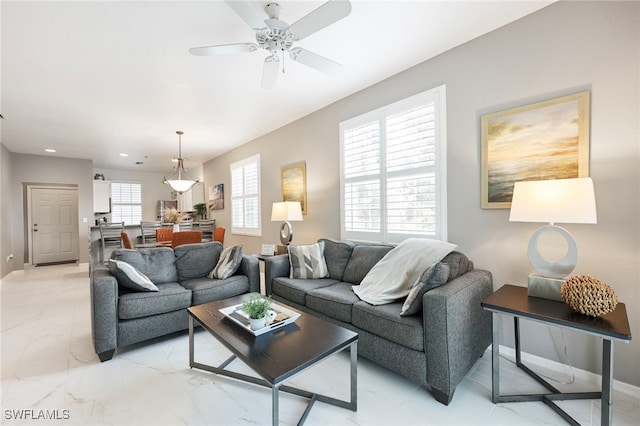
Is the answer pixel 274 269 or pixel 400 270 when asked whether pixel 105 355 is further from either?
pixel 400 270

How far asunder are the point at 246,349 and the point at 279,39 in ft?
6.51

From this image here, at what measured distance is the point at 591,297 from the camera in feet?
4.97

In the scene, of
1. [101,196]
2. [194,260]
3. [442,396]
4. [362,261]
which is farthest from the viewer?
[101,196]

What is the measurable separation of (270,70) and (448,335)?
2256 millimetres

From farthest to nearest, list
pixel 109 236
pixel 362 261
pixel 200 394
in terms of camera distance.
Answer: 1. pixel 109 236
2. pixel 362 261
3. pixel 200 394

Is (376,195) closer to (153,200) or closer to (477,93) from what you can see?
(477,93)

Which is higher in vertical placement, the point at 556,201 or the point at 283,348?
the point at 556,201

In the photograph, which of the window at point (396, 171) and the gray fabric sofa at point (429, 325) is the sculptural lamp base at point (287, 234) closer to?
the window at point (396, 171)

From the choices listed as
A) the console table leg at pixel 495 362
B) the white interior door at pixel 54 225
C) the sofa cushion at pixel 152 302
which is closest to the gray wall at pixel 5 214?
the white interior door at pixel 54 225

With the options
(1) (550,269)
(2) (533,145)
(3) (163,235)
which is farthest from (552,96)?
(3) (163,235)

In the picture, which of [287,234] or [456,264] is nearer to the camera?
[456,264]

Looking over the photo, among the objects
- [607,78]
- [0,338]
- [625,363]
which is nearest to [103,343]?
[0,338]

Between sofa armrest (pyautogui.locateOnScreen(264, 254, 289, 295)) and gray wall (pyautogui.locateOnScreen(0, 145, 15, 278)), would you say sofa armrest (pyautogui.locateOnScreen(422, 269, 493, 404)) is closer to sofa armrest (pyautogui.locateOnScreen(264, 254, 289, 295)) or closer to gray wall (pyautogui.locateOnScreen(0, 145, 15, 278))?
sofa armrest (pyautogui.locateOnScreen(264, 254, 289, 295))

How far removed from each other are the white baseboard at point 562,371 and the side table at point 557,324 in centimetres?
17
